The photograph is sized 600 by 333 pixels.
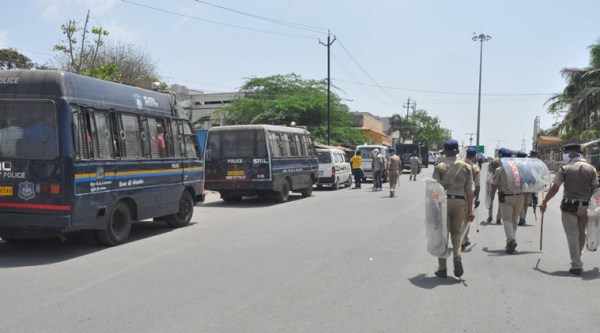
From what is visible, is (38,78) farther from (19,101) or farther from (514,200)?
(514,200)

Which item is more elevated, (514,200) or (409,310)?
(514,200)

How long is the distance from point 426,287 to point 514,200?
336 cm

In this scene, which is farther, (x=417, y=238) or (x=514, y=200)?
(x=417, y=238)

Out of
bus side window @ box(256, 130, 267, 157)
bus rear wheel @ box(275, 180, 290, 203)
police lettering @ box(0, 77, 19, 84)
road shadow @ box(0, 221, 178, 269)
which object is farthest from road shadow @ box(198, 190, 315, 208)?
police lettering @ box(0, 77, 19, 84)

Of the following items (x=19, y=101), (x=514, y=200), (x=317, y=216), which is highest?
(x=19, y=101)

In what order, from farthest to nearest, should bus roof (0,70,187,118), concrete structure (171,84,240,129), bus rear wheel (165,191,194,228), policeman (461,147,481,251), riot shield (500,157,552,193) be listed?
1. concrete structure (171,84,240,129)
2. bus rear wheel (165,191,194,228)
3. riot shield (500,157,552,193)
4. bus roof (0,70,187,118)
5. policeman (461,147,481,251)

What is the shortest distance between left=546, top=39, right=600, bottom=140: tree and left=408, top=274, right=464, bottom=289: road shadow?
34.3 m

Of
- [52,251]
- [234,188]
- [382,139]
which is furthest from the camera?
[382,139]

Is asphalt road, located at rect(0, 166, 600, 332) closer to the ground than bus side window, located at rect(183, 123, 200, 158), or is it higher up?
closer to the ground

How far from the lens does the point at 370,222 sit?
1283 centimetres

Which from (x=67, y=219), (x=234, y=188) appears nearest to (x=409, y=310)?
(x=67, y=219)

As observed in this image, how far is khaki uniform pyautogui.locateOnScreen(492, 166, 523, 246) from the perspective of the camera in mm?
9000

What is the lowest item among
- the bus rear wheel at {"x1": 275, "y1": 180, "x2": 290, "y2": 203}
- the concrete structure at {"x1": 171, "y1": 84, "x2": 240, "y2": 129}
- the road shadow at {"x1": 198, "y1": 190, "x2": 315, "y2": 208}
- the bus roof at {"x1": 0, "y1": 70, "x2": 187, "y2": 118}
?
the road shadow at {"x1": 198, "y1": 190, "x2": 315, "y2": 208}

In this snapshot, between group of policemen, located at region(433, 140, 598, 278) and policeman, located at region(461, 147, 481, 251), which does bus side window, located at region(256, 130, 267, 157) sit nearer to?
policeman, located at region(461, 147, 481, 251)
